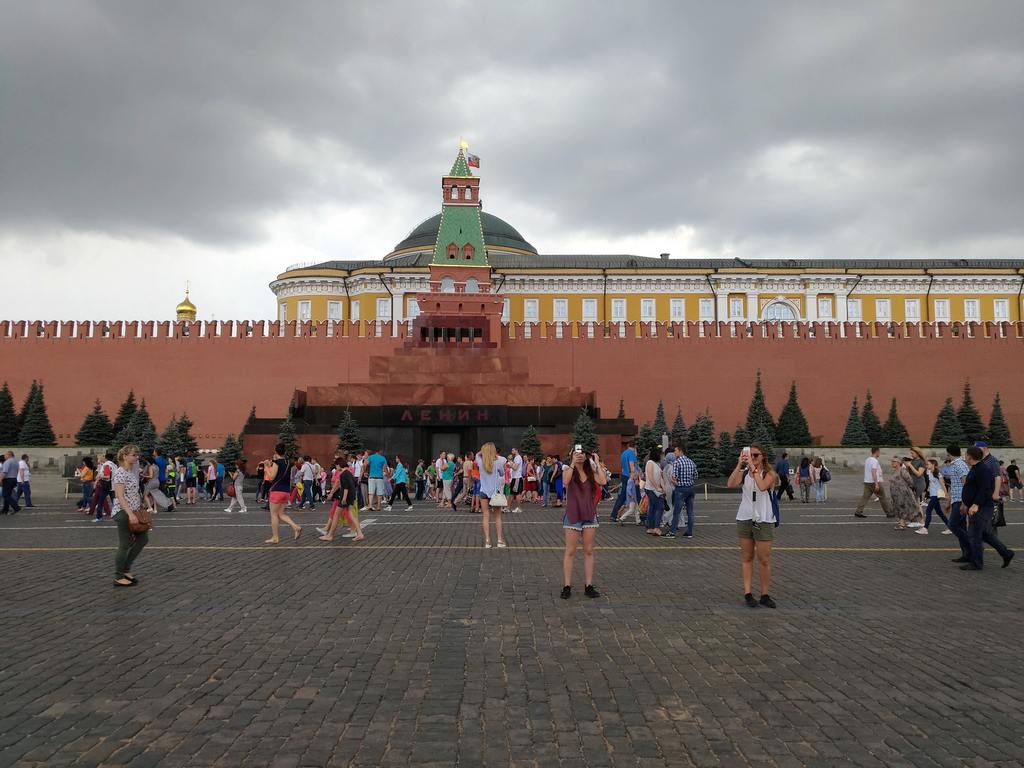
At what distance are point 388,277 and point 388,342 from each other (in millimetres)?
16814

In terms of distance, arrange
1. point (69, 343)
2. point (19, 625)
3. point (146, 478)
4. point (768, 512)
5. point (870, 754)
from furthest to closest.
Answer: point (69, 343) → point (146, 478) → point (768, 512) → point (19, 625) → point (870, 754)

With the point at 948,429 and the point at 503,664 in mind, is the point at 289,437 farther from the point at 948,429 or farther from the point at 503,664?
the point at 948,429

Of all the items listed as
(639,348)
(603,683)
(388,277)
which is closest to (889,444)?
(639,348)

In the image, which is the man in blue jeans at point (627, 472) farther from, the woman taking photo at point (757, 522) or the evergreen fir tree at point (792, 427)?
the evergreen fir tree at point (792, 427)

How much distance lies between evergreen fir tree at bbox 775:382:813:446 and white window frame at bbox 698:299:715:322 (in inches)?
766

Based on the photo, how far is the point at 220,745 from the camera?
3273mm

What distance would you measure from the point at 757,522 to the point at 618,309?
141 feet

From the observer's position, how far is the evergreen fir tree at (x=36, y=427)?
27.8 m

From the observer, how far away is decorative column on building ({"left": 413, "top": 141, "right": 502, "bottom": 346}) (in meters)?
32.7

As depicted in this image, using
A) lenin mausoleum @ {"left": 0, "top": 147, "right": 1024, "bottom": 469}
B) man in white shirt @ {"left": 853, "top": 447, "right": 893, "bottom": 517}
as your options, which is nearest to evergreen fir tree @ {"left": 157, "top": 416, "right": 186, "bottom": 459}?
lenin mausoleum @ {"left": 0, "top": 147, "right": 1024, "bottom": 469}

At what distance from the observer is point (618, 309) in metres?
48.3

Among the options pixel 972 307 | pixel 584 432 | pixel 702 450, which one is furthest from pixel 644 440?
pixel 972 307

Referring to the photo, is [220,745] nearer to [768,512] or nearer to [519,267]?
[768,512]

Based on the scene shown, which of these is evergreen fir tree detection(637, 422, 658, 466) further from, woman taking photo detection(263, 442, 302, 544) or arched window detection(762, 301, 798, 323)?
arched window detection(762, 301, 798, 323)
